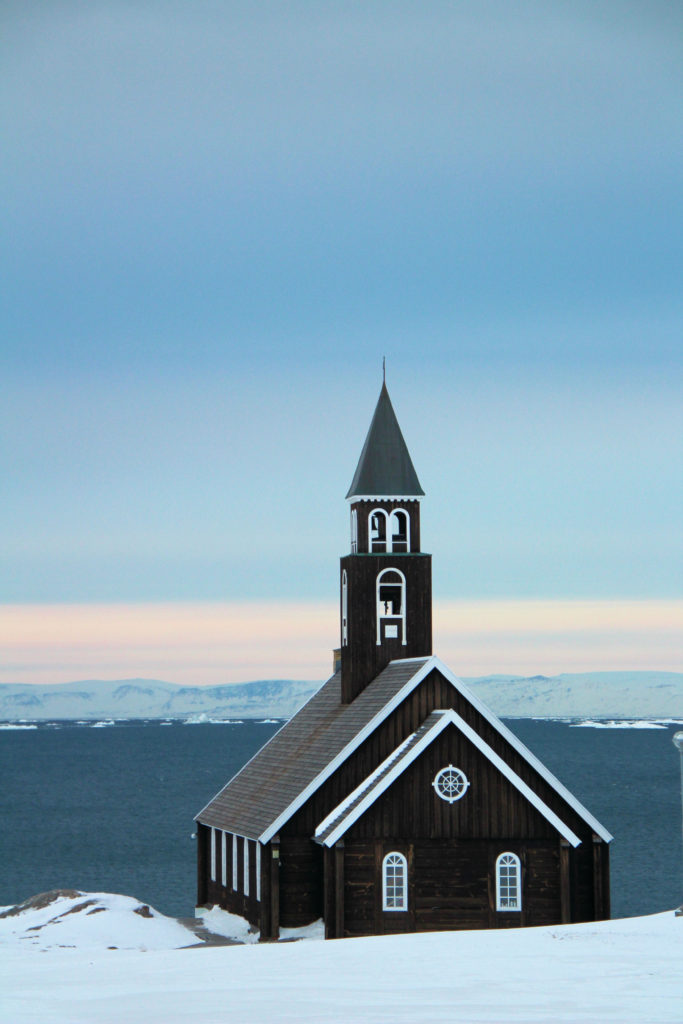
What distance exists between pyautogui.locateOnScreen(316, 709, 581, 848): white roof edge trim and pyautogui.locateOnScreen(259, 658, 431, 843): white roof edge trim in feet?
5.16

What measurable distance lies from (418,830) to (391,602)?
8.44 m

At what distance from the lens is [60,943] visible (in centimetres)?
3966

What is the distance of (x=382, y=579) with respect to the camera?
45531 millimetres

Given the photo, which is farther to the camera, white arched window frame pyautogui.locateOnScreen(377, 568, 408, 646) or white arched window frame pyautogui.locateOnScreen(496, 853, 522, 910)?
white arched window frame pyautogui.locateOnScreen(377, 568, 408, 646)

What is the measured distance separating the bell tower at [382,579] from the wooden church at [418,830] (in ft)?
4.10

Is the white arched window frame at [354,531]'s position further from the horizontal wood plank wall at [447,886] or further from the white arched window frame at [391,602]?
the horizontal wood plank wall at [447,886]

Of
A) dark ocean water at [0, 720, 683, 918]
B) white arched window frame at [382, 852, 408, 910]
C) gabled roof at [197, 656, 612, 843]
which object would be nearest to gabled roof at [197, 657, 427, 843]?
gabled roof at [197, 656, 612, 843]

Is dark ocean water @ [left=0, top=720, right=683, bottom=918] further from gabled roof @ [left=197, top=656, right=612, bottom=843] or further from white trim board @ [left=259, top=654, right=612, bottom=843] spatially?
white trim board @ [left=259, top=654, right=612, bottom=843]

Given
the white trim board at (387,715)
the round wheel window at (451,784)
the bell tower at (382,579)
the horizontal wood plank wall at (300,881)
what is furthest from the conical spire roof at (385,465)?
the horizontal wood plank wall at (300,881)

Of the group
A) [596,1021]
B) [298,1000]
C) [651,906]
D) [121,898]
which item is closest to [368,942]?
[298,1000]

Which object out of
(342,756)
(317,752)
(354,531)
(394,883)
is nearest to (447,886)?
(394,883)

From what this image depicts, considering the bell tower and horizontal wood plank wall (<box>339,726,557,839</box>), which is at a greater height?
the bell tower

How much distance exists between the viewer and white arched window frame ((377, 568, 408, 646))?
4544 centimetres

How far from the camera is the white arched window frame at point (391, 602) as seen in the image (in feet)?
149
